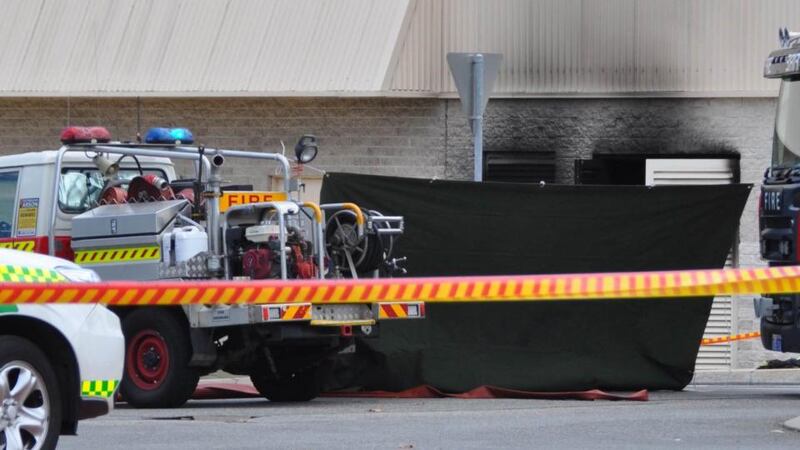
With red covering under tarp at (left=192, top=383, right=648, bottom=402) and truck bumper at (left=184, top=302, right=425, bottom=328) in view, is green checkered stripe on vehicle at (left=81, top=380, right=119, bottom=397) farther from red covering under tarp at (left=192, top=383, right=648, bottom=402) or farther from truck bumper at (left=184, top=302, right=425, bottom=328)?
red covering under tarp at (left=192, top=383, right=648, bottom=402)

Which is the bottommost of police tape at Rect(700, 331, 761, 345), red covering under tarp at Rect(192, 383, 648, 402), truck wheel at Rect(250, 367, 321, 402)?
red covering under tarp at Rect(192, 383, 648, 402)

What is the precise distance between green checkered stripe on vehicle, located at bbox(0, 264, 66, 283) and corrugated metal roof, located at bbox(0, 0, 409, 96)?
10.5m

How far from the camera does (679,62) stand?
1866cm

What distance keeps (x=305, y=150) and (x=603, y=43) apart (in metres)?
6.40

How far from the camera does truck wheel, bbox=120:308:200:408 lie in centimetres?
1232

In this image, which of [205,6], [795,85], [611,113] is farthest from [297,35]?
[795,85]

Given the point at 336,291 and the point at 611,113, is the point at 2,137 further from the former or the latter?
the point at 336,291

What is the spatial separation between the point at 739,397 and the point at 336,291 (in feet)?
19.3

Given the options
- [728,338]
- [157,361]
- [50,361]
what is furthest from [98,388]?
[728,338]

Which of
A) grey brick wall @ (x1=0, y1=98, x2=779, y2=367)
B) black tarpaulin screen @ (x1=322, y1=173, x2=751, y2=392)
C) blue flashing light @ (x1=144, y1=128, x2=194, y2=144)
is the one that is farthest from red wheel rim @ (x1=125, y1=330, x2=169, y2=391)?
grey brick wall @ (x1=0, y1=98, x2=779, y2=367)

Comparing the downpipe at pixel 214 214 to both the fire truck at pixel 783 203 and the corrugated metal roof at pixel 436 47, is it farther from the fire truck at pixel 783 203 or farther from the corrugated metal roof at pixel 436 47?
the corrugated metal roof at pixel 436 47

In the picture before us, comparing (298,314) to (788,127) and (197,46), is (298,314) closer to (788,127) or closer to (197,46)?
(788,127)

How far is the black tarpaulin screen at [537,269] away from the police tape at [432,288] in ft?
17.7

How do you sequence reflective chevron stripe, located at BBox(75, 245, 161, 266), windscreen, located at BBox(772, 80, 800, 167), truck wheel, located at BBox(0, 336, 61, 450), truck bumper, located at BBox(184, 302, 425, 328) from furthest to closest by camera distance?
windscreen, located at BBox(772, 80, 800, 167)
reflective chevron stripe, located at BBox(75, 245, 161, 266)
truck bumper, located at BBox(184, 302, 425, 328)
truck wheel, located at BBox(0, 336, 61, 450)
